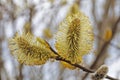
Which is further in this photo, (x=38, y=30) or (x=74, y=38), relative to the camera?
(x=38, y=30)

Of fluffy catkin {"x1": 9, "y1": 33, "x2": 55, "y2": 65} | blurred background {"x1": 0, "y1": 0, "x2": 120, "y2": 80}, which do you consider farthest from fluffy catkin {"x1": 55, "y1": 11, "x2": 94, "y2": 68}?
blurred background {"x1": 0, "y1": 0, "x2": 120, "y2": 80}

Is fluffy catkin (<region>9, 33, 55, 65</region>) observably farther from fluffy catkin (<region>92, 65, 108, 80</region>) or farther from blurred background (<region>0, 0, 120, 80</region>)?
blurred background (<region>0, 0, 120, 80</region>)

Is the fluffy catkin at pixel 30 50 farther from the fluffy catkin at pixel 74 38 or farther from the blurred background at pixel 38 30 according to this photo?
the blurred background at pixel 38 30

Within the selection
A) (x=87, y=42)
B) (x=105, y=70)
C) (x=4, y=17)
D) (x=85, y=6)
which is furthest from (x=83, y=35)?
(x=85, y=6)

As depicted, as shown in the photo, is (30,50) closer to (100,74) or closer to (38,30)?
(100,74)

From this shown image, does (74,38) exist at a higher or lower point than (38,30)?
higher

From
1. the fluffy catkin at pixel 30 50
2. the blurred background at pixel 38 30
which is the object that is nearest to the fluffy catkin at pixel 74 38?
the fluffy catkin at pixel 30 50


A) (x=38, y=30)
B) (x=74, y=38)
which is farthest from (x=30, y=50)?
(x=38, y=30)
